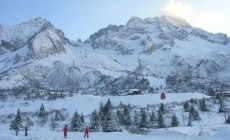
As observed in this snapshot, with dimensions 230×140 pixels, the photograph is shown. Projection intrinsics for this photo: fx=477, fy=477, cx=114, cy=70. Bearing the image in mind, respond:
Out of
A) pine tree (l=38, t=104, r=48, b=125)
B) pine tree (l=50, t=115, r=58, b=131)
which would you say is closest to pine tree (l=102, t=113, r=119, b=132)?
pine tree (l=50, t=115, r=58, b=131)

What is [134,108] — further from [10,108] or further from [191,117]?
[10,108]

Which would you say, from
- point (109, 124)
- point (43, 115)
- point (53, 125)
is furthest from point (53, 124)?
point (109, 124)

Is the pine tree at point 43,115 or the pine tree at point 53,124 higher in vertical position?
the pine tree at point 43,115

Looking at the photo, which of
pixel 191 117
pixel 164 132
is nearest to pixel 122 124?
pixel 191 117

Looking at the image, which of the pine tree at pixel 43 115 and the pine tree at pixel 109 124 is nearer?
the pine tree at pixel 109 124

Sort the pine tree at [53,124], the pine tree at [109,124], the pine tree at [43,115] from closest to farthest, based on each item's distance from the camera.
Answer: the pine tree at [109,124] < the pine tree at [53,124] < the pine tree at [43,115]

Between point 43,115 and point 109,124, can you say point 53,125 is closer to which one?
point 43,115

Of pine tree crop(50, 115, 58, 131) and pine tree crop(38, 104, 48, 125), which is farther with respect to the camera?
pine tree crop(38, 104, 48, 125)

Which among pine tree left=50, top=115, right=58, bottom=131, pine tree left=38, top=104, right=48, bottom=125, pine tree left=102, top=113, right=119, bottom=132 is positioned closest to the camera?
pine tree left=102, top=113, right=119, bottom=132

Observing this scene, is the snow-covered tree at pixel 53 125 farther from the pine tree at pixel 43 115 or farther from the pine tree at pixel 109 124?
the pine tree at pixel 109 124

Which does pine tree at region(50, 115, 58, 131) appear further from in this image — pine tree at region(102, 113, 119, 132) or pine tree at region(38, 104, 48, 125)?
pine tree at region(102, 113, 119, 132)

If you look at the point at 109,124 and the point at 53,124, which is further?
the point at 53,124

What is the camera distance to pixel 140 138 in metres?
49.4

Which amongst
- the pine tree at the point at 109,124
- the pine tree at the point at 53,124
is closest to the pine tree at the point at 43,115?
the pine tree at the point at 53,124
